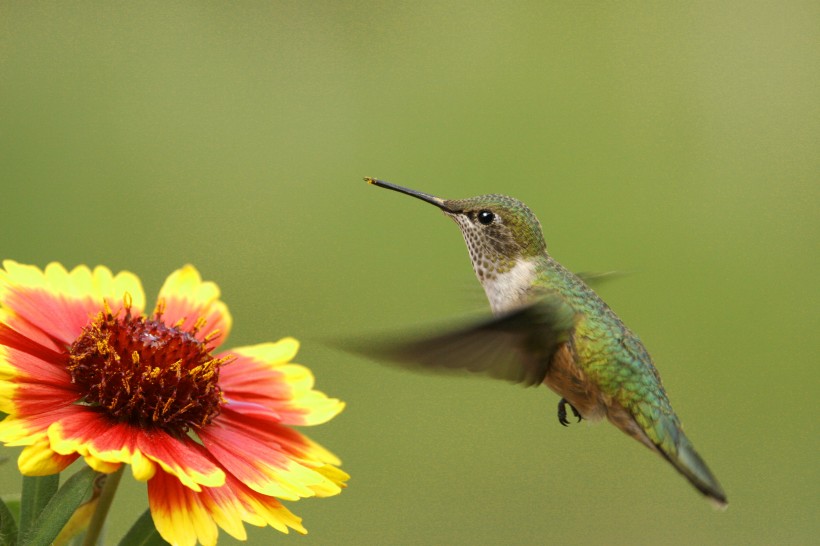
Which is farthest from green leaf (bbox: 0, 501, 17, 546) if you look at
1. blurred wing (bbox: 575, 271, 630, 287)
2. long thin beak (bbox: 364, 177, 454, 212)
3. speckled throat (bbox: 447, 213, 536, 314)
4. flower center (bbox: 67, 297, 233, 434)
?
blurred wing (bbox: 575, 271, 630, 287)

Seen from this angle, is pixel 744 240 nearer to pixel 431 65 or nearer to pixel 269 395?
pixel 431 65

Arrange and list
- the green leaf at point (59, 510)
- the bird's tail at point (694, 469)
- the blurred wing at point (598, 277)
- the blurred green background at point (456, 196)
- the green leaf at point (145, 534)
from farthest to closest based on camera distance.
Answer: the blurred green background at point (456, 196), the blurred wing at point (598, 277), the bird's tail at point (694, 469), the green leaf at point (145, 534), the green leaf at point (59, 510)

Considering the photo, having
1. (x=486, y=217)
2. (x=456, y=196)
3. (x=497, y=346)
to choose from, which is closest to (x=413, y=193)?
(x=486, y=217)

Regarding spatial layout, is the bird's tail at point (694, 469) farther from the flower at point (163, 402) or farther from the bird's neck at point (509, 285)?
the flower at point (163, 402)

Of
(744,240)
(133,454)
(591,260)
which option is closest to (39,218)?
(591,260)

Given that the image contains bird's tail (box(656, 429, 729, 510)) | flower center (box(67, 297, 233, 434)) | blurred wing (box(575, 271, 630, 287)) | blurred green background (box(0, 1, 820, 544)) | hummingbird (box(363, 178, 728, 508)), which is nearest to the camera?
flower center (box(67, 297, 233, 434))

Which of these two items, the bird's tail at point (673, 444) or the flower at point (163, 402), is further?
the bird's tail at point (673, 444)

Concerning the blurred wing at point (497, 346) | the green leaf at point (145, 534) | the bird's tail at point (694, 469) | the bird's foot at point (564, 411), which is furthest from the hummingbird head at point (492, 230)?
the green leaf at point (145, 534)

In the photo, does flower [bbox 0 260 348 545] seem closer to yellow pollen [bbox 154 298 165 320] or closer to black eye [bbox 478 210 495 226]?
yellow pollen [bbox 154 298 165 320]
